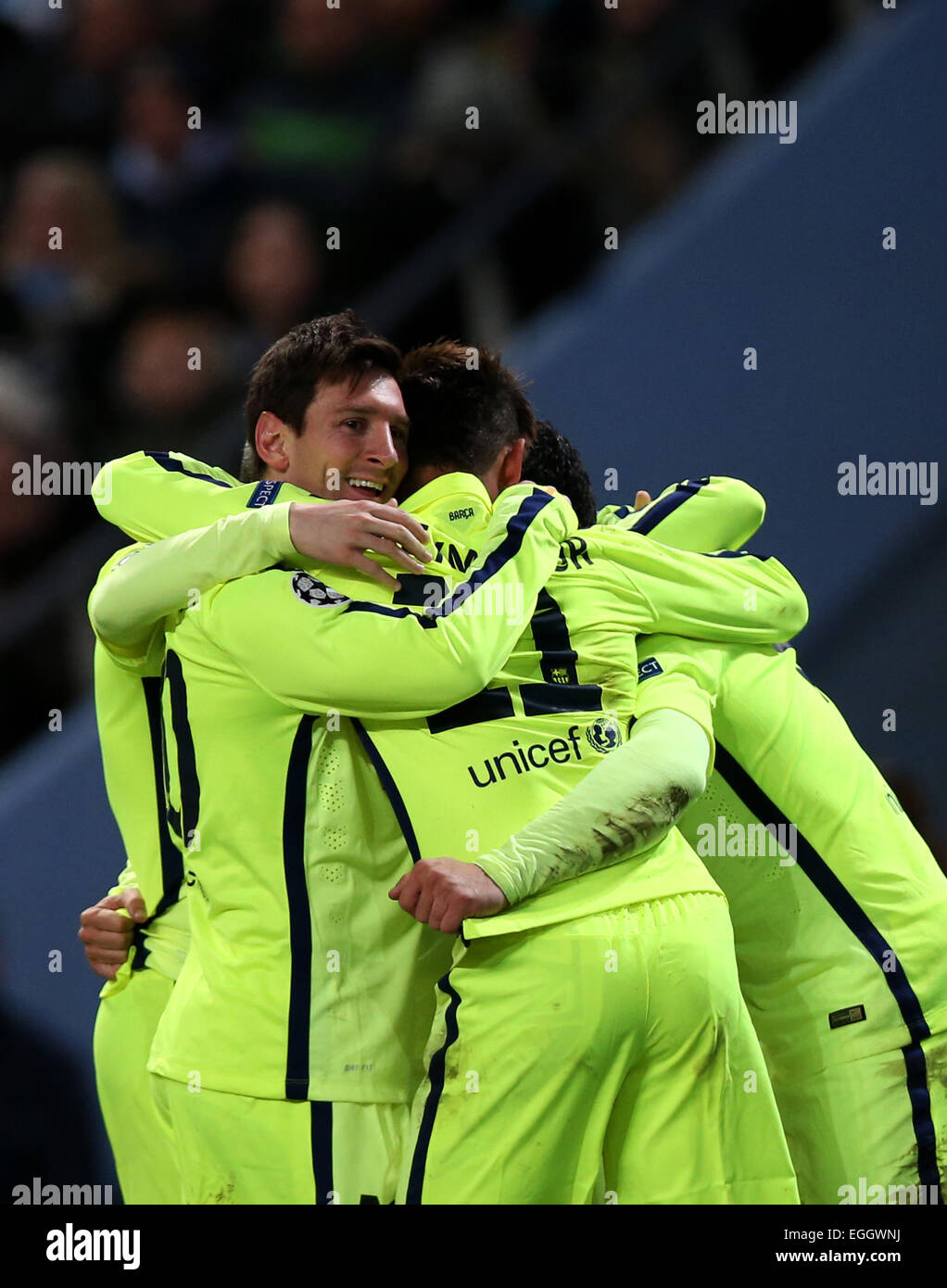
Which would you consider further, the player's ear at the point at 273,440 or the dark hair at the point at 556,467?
the dark hair at the point at 556,467

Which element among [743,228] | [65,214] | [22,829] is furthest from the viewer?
[65,214]

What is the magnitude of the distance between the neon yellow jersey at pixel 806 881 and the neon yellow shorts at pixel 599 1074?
343 millimetres

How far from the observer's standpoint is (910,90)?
4359mm

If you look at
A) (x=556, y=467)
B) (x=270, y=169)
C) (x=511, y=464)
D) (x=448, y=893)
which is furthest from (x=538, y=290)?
(x=448, y=893)

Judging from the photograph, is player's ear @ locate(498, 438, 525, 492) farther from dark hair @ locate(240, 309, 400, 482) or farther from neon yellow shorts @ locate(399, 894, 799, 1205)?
neon yellow shorts @ locate(399, 894, 799, 1205)

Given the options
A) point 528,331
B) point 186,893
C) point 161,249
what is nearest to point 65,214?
point 161,249

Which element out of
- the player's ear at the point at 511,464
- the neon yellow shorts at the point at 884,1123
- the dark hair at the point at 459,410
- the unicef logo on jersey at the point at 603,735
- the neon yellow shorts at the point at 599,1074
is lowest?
the neon yellow shorts at the point at 884,1123

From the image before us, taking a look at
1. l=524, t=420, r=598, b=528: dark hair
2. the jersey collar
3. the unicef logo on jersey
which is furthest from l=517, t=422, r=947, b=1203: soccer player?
l=524, t=420, r=598, b=528: dark hair

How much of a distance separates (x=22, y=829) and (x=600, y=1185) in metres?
2.03

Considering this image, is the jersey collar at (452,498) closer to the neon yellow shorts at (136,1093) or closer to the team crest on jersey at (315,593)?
the team crest on jersey at (315,593)

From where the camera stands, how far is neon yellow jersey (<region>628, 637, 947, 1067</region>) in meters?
2.51

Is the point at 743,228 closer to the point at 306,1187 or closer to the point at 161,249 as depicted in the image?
the point at 161,249

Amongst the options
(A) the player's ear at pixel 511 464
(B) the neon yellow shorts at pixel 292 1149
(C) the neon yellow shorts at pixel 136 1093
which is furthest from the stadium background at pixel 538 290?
(B) the neon yellow shorts at pixel 292 1149

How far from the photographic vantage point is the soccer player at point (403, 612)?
2201 millimetres
